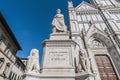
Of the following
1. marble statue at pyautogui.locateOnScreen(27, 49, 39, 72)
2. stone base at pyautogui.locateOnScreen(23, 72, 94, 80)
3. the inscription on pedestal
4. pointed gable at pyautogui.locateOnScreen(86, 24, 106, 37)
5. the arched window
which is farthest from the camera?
pointed gable at pyautogui.locateOnScreen(86, 24, 106, 37)

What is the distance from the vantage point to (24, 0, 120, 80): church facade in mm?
3945

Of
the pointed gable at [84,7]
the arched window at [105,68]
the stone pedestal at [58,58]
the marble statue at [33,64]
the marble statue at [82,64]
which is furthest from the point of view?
the pointed gable at [84,7]

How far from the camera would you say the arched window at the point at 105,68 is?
12.2 meters

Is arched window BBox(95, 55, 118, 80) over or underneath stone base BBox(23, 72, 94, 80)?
over

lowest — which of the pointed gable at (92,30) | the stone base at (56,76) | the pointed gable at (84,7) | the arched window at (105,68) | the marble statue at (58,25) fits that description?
the stone base at (56,76)

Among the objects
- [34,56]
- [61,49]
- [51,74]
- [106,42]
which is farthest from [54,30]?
[106,42]

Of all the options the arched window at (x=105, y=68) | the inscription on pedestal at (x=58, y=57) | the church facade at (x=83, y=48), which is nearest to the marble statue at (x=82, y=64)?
the church facade at (x=83, y=48)

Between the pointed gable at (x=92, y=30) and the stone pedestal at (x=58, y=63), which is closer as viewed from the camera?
the stone pedestal at (x=58, y=63)

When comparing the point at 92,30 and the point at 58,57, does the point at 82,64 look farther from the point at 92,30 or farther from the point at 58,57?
the point at 92,30

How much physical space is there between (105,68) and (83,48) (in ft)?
12.8

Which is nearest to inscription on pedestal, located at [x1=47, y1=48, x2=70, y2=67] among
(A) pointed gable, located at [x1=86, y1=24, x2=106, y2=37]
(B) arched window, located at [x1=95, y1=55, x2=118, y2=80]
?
(B) arched window, located at [x1=95, y1=55, x2=118, y2=80]

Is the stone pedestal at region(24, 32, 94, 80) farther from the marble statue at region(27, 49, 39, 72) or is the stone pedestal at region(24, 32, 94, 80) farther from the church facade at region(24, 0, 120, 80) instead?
the marble statue at region(27, 49, 39, 72)

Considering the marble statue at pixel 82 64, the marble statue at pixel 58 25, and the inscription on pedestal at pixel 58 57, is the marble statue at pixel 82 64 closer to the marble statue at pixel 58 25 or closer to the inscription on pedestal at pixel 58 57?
the inscription on pedestal at pixel 58 57

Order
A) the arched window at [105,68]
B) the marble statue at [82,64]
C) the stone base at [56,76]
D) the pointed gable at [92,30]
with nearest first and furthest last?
the stone base at [56,76] < the marble statue at [82,64] < the arched window at [105,68] < the pointed gable at [92,30]
